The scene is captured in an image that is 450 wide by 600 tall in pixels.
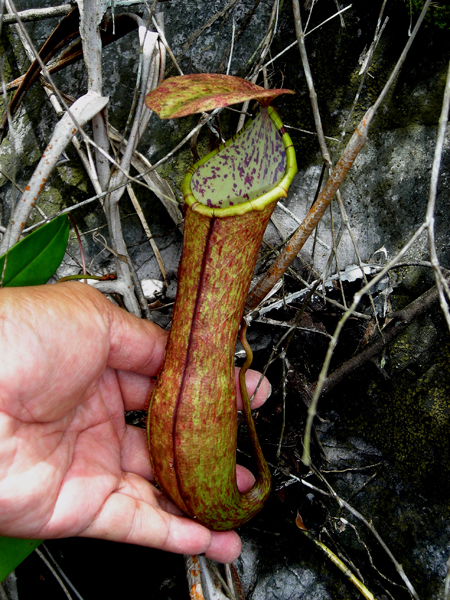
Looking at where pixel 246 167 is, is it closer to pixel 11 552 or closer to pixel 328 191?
pixel 328 191

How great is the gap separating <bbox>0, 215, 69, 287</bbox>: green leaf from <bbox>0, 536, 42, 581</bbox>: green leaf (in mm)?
660

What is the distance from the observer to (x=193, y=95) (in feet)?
2.49

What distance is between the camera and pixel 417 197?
1.50m

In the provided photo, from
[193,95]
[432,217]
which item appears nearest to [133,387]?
[193,95]

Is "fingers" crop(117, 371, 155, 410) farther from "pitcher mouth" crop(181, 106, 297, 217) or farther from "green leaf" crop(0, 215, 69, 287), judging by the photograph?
"pitcher mouth" crop(181, 106, 297, 217)

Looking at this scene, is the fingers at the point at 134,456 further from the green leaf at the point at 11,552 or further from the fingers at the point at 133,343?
the green leaf at the point at 11,552

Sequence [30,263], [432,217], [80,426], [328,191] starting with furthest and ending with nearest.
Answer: [80,426] → [30,263] → [328,191] → [432,217]

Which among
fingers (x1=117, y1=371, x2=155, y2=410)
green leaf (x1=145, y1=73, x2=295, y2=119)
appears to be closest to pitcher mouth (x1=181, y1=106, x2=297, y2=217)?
green leaf (x1=145, y1=73, x2=295, y2=119)

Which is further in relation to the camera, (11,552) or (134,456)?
(134,456)

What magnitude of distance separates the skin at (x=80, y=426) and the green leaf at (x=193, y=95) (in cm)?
56

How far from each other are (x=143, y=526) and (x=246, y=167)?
105 centimetres

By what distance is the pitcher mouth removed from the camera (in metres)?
1.03

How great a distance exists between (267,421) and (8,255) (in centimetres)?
101

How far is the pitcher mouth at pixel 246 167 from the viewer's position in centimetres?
103
